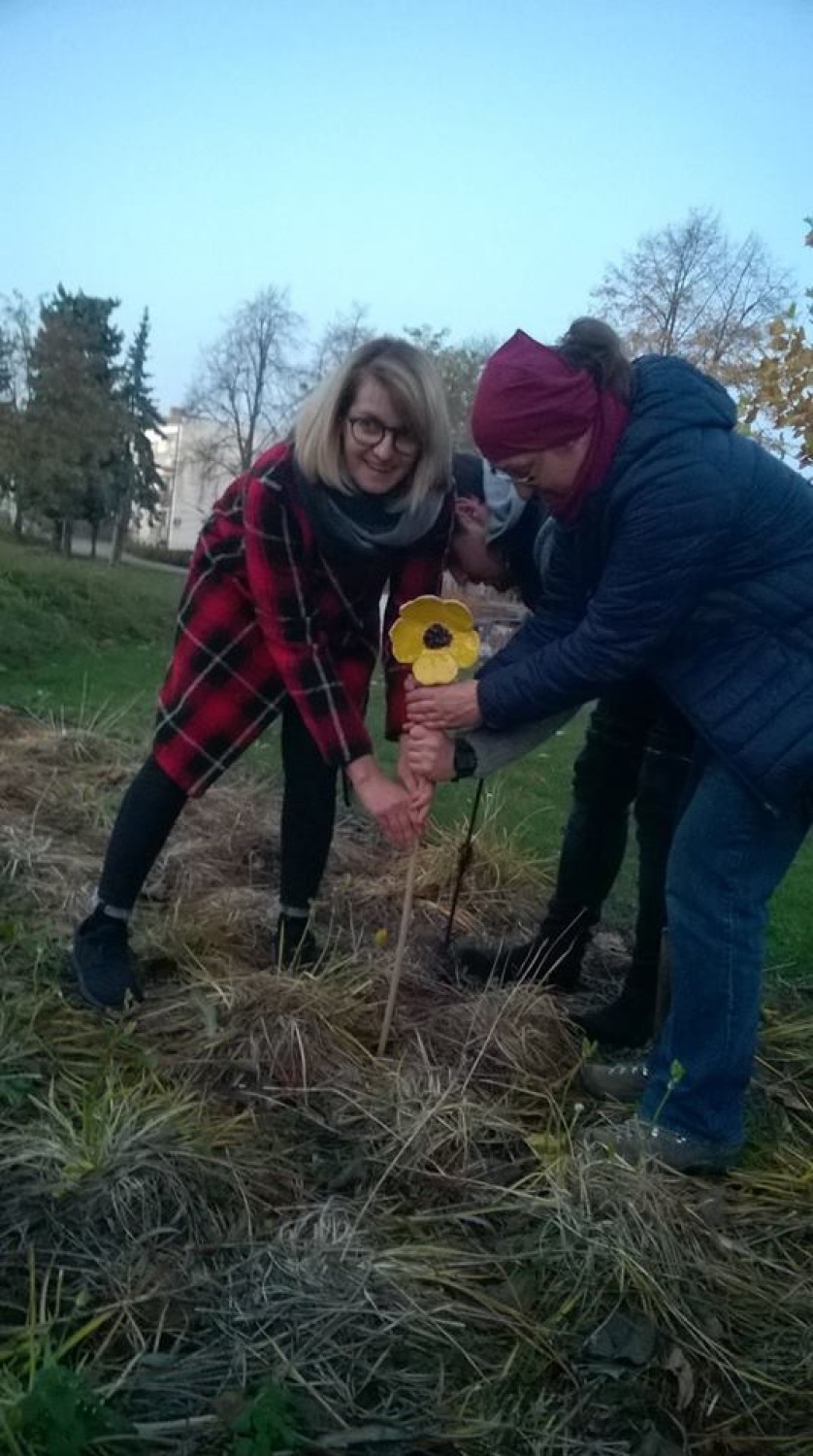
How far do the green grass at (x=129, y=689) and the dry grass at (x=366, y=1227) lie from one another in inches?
46.6

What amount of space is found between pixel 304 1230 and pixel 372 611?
1.58 metres

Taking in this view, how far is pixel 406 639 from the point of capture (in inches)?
116

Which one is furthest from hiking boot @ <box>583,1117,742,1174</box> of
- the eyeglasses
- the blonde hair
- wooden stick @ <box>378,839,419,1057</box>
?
the eyeglasses

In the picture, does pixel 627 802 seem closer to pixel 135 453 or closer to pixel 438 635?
pixel 438 635

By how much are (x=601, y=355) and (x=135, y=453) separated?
34892mm

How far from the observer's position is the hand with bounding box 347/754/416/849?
9.85 ft

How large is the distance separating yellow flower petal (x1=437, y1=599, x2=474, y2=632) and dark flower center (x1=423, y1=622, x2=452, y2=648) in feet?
0.04

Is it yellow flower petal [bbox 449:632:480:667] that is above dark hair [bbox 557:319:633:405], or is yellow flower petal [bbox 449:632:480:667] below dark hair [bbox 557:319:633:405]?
below

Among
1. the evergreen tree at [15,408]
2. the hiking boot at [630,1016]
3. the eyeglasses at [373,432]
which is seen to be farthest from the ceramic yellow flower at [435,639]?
the evergreen tree at [15,408]

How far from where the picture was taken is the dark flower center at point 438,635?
115 inches

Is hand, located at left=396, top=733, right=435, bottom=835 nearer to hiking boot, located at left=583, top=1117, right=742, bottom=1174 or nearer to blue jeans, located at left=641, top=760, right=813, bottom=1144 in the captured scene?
blue jeans, located at left=641, top=760, right=813, bottom=1144

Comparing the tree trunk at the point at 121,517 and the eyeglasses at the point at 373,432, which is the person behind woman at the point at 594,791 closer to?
the eyeglasses at the point at 373,432

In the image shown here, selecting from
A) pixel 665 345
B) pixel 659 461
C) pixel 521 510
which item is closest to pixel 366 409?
pixel 521 510

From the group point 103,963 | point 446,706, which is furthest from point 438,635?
point 103,963
